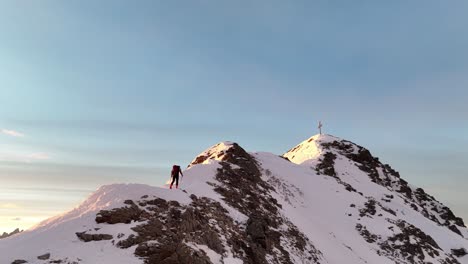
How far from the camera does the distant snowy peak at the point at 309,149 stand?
82.9 meters

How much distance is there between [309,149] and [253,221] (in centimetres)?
5938

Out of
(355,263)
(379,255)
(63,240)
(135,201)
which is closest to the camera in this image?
(63,240)

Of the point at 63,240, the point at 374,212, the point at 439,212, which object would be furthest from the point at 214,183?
the point at 439,212

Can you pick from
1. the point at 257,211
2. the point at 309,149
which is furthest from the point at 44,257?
the point at 309,149

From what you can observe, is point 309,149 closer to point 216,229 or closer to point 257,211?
point 257,211

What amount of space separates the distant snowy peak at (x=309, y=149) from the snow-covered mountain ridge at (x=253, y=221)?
103cm

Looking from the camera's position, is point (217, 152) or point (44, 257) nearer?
point (44, 257)

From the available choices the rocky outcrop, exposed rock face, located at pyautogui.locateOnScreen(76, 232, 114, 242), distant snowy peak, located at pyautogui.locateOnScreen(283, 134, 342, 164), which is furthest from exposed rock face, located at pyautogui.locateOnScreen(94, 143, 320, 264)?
distant snowy peak, located at pyautogui.locateOnScreen(283, 134, 342, 164)

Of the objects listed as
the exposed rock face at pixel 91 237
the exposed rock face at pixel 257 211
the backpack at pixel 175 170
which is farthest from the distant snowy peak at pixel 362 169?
the exposed rock face at pixel 91 237

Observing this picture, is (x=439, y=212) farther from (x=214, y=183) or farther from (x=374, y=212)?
(x=214, y=183)

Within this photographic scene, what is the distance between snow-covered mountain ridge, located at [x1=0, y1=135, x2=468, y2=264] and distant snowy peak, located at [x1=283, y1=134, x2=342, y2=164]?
3.36 ft

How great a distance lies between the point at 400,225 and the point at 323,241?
2068cm

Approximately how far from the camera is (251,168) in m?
52.8

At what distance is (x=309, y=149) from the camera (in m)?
89.6
